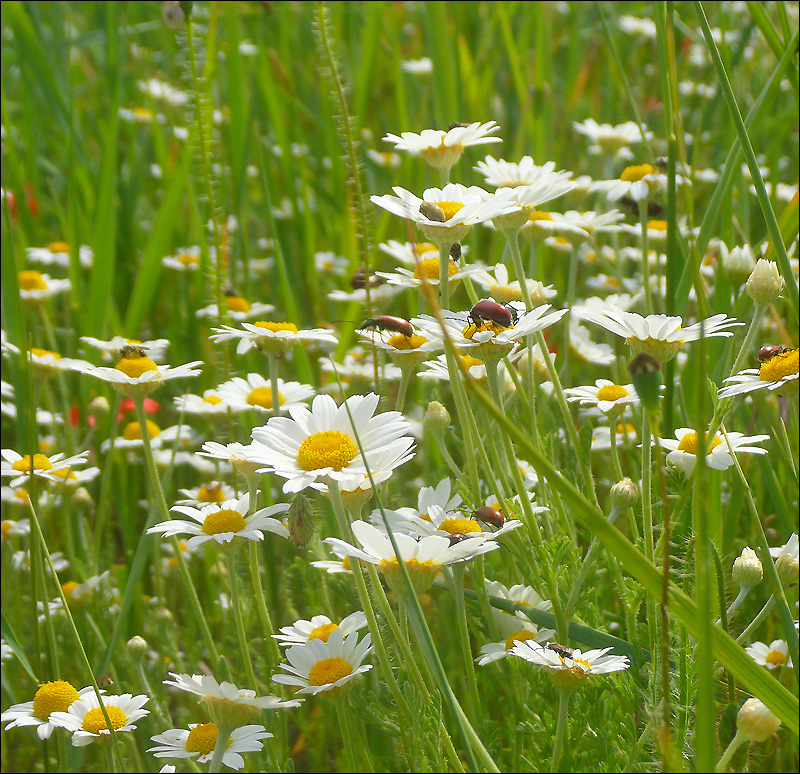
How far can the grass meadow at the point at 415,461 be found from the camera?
769mm

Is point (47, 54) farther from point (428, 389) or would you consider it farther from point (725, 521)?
point (725, 521)

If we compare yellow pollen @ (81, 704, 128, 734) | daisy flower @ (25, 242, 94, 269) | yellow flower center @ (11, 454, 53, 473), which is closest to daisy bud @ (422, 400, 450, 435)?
yellow pollen @ (81, 704, 128, 734)

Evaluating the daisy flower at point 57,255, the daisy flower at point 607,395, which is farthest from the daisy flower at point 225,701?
the daisy flower at point 57,255

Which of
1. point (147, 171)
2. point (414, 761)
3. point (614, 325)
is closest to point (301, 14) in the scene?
point (147, 171)

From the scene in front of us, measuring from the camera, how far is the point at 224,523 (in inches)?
34.3

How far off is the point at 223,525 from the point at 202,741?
19 cm

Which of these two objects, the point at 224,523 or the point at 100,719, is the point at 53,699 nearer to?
the point at 100,719

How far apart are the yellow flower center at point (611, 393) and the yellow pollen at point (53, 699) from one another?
64 cm

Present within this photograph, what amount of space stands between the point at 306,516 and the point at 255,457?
15 cm

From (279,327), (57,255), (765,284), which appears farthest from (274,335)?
(57,255)

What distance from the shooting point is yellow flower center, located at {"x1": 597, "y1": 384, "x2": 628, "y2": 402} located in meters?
1.03

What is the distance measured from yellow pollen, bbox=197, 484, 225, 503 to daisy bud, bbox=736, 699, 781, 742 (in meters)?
0.64

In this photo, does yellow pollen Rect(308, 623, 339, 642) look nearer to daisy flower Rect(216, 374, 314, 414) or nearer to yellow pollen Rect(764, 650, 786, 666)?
daisy flower Rect(216, 374, 314, 414)

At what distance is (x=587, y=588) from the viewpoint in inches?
35.2
